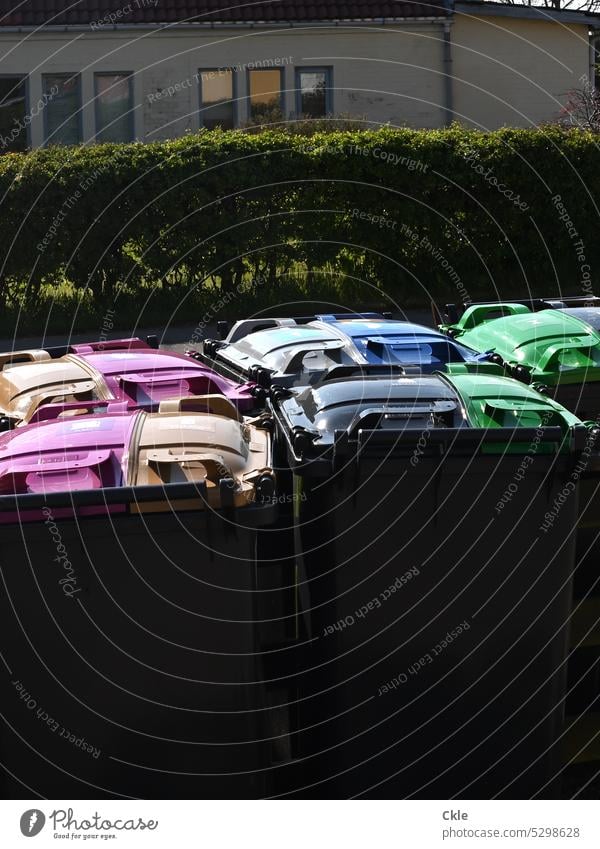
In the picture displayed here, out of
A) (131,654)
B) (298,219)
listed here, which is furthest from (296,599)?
(298,219)

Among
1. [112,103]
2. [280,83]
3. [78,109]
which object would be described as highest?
[280,83]

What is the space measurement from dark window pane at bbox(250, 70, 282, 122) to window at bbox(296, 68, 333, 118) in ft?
1.26

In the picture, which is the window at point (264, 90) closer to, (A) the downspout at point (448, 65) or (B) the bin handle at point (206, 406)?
(A) the downspout at point (448, 65)

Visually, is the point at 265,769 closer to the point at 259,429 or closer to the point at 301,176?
the point at 259,429

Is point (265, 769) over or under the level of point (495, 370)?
under

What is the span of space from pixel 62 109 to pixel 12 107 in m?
0.87

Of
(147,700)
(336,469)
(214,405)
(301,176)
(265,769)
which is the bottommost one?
(265,769)

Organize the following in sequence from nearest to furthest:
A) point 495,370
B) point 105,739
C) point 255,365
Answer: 1. point 105,739
2. point 495,370
3. point 255,365

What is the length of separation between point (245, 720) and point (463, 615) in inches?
35.6

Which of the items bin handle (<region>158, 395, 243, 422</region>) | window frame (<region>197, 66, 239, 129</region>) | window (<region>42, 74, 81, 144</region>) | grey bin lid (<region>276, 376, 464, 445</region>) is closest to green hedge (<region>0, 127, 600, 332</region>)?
window frame (<region>197, 66, 239, 129</region>)

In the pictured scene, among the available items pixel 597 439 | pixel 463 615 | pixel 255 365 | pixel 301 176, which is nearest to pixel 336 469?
pixel 463 615

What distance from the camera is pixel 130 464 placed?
4.51 meters

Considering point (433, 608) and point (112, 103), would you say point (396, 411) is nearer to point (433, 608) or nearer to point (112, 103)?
point (433, 608)

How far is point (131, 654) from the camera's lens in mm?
4141
